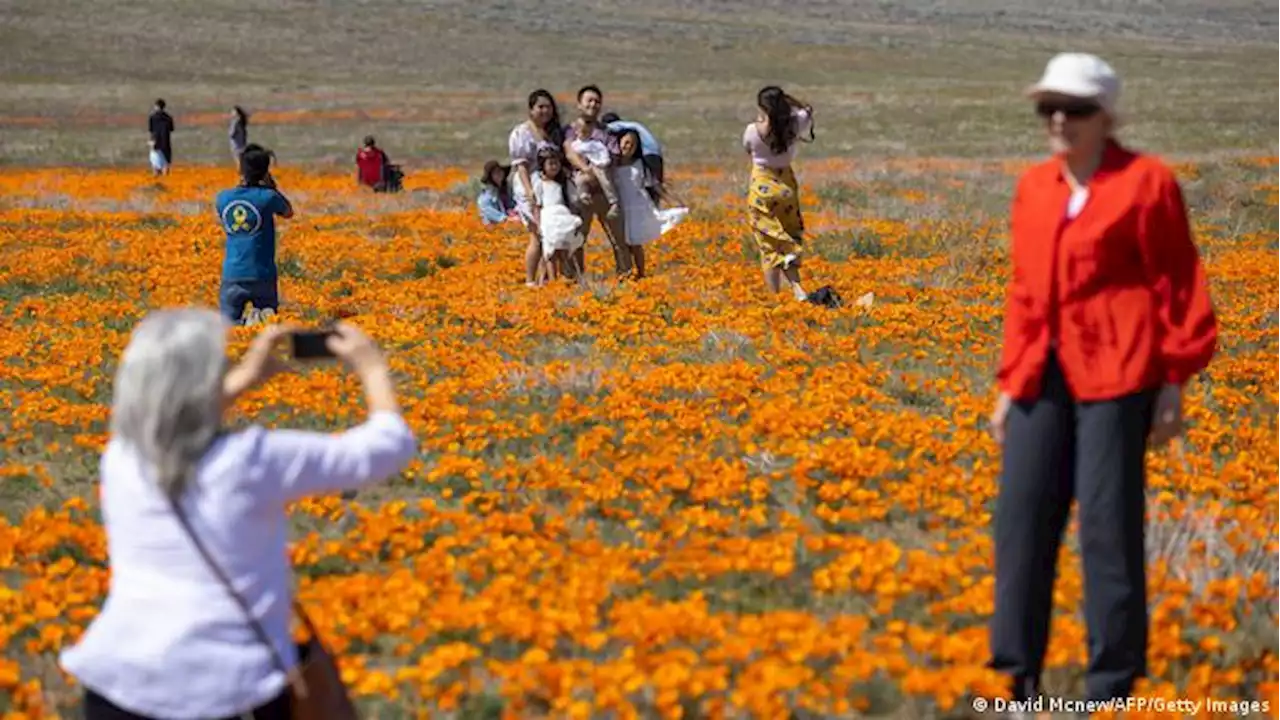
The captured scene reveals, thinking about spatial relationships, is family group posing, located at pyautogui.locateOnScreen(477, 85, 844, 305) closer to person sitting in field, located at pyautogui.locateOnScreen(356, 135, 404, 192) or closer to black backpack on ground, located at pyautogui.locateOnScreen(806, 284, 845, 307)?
black backpack on ground, located at pyautogui.locateOnScreen(806, 284, 845, 307)

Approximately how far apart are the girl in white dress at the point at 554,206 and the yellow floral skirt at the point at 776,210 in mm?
1984

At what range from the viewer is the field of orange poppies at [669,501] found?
522 cm

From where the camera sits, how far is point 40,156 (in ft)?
137

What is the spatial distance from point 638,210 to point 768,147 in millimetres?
2185

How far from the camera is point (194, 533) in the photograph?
11.7 feet

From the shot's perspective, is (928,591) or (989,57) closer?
(928,591)

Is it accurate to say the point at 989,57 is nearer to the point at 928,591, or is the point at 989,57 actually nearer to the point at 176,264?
the point at 176,264

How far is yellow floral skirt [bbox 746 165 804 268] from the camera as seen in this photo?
13469 millimetres

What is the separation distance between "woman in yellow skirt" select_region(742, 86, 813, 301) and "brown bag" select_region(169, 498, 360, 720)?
9630 millimetres

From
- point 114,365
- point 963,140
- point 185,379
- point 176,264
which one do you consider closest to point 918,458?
point 185,379

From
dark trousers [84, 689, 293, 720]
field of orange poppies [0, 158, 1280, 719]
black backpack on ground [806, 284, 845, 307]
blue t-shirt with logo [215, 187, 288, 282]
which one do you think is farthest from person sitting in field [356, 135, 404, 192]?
dark trousers [84, 689, 293, 720]

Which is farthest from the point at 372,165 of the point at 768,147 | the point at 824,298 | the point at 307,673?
the point at 307,673

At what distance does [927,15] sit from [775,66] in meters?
62.4

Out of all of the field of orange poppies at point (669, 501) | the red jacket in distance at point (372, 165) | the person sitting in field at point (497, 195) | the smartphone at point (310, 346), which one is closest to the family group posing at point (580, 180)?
the field of orange poppies at point (669, 501)
